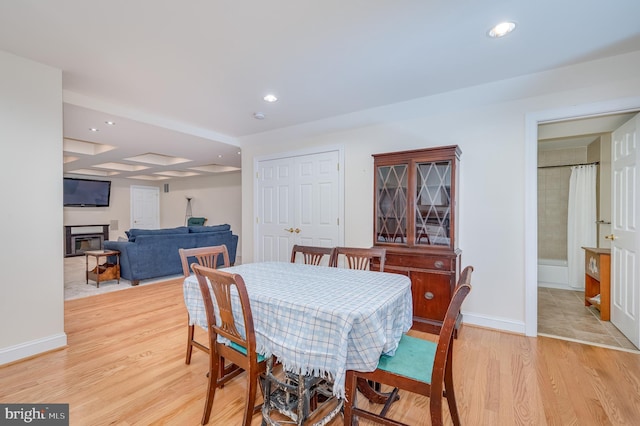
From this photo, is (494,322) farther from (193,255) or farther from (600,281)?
(193,255)

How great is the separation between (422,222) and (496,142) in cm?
109

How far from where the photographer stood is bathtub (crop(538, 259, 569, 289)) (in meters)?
4.40

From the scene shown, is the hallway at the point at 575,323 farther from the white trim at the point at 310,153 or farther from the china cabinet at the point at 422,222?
the white trim at the point at 310,153

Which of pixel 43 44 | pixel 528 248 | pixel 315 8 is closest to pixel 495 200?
pixel 528 248

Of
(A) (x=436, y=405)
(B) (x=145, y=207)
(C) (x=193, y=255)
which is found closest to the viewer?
(A) (x=436, y=405)

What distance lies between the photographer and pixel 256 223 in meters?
4.74

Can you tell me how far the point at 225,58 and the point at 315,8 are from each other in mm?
934

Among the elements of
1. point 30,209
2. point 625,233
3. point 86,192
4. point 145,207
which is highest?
point 86,192

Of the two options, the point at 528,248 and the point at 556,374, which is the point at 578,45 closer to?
the point at 528,248

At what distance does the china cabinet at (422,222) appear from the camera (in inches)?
107

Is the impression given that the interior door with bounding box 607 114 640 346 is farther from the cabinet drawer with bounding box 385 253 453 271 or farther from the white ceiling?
the cabinet drawer with bounding box 385 253 453 271

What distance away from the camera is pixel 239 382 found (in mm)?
2027

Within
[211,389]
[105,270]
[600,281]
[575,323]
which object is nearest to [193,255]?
→ [211,389]

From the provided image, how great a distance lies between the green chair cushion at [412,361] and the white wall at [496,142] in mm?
1812
